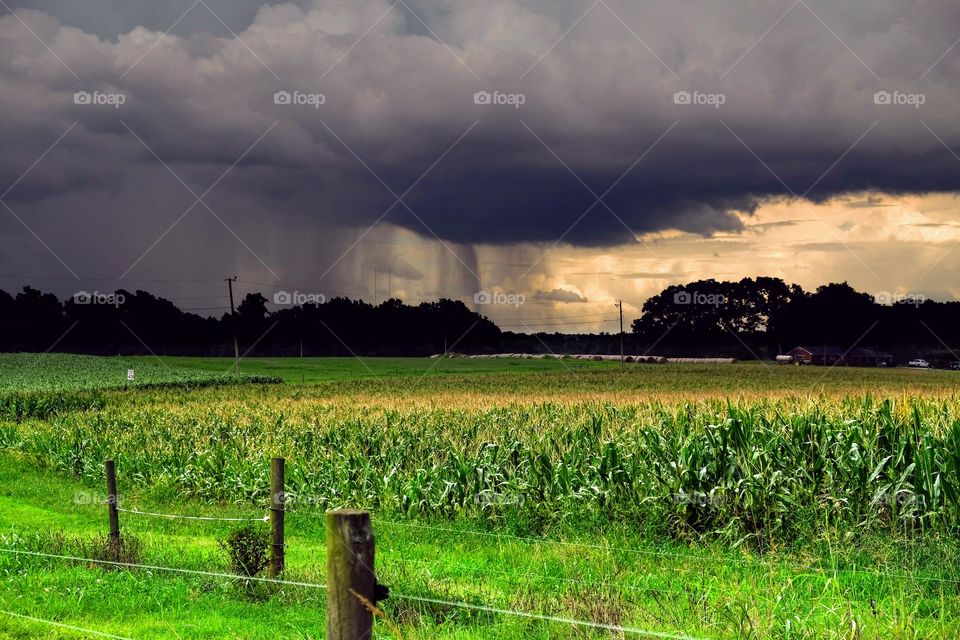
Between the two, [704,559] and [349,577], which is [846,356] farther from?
[349,577]

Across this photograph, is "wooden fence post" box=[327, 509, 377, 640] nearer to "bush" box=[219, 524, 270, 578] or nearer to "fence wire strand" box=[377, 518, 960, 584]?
"fence wire strand" box=[377, 518, 960, 584]

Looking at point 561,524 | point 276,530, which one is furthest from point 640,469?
point 276,530

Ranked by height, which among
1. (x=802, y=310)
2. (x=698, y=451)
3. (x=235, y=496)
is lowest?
(x=235, y=496)

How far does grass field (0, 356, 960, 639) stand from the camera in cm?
798

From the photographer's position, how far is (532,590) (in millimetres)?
8562

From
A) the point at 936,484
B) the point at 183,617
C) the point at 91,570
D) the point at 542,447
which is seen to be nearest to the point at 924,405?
the point at 936,484

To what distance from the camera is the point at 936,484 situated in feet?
38.4

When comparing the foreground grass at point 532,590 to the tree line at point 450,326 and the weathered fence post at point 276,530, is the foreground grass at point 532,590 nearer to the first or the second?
the weathered fence post at point 276,530

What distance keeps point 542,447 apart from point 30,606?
9.17 metres

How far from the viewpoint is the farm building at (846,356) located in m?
127

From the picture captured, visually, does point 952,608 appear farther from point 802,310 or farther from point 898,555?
point 802,310

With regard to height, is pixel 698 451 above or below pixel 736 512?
above

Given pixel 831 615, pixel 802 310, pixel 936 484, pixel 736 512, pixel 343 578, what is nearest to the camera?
pixel 343 578

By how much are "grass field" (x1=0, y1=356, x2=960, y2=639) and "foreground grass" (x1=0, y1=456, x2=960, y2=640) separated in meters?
0.04
